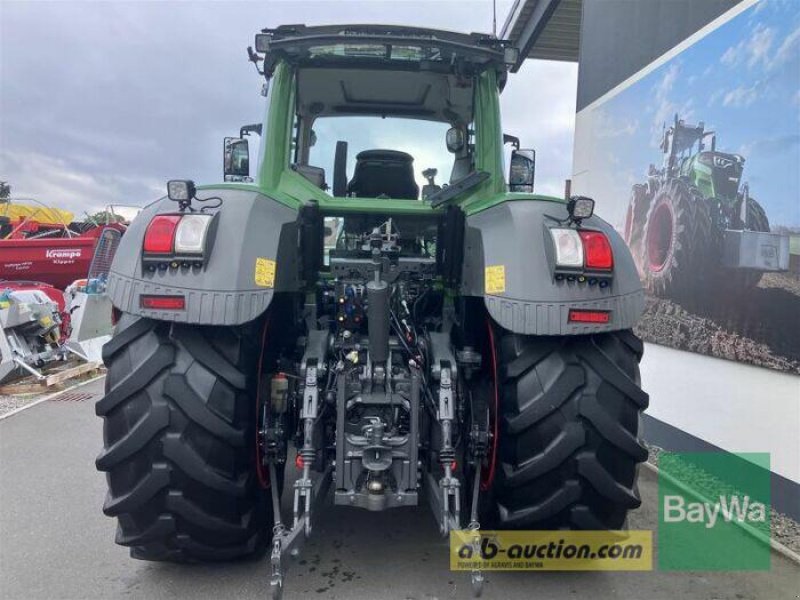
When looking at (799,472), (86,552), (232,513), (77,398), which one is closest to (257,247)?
(232,513)

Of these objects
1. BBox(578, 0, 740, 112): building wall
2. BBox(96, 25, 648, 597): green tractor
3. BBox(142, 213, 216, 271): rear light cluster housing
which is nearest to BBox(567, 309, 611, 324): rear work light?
BBox(96, 25, 648, 597): green tractor

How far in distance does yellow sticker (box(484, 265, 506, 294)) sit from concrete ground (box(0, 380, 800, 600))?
1332mm

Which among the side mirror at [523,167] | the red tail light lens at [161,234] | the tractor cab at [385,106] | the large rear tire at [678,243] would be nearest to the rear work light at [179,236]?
the red tail light lens at [161,234]

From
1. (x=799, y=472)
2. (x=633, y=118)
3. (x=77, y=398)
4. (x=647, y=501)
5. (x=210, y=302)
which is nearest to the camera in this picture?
(x=210, y=302)

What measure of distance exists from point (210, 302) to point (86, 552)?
1.62 m

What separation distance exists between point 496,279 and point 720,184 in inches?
98.5

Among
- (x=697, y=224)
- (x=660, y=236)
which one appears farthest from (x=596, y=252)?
(x=660, y=236)

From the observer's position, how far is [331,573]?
250 cm

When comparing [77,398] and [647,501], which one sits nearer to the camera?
[647,501]

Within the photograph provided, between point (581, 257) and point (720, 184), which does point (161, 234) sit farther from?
point (720, 184)

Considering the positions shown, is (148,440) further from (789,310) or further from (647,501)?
(789,310)

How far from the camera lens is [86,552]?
2684 mm

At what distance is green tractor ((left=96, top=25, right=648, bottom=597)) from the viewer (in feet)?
6.87

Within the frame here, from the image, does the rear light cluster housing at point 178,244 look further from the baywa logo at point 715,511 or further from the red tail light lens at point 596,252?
the baywa logo at point 715,511
